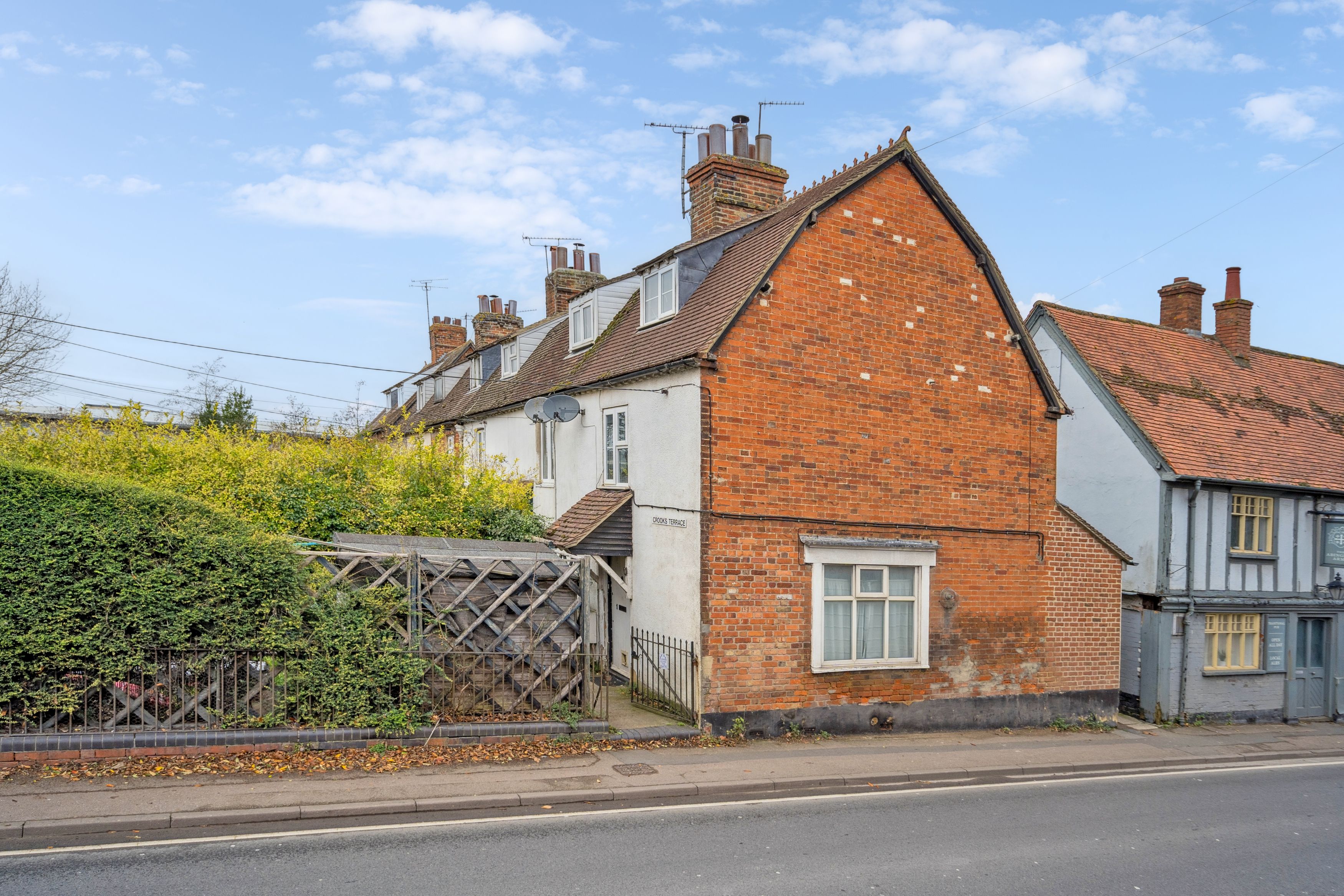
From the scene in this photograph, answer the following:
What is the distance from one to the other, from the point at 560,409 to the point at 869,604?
649cm

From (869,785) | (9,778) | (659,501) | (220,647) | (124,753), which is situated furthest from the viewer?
(659,501)

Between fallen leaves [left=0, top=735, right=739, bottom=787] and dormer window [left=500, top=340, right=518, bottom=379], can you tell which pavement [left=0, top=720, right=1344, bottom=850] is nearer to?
fallen leaves [left=0, top=735, right=739, bottom=787]

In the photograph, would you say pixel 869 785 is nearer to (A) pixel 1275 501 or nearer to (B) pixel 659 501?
(B) pixel 659 501

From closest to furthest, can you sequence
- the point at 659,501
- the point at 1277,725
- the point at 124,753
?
the point at 124,753
the point at 659,501
the point at 1277,725

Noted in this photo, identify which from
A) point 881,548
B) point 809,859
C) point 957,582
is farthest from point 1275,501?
point 809,859

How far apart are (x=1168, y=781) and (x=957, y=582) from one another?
13.3 ft

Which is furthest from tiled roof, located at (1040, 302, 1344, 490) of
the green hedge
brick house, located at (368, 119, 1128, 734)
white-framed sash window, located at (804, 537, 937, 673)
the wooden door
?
the green hedge

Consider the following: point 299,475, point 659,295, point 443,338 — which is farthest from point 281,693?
point 443,338

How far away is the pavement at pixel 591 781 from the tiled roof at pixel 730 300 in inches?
228

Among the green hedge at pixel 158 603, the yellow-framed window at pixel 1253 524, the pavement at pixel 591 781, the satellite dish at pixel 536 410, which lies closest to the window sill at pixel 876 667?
the pavement at pixel 591 781

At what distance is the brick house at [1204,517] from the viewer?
57.3 ft

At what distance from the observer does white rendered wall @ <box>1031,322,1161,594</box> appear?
58.2 ft

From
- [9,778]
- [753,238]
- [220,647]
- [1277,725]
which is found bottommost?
[1277,725]

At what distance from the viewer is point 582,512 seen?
15062 millimetres
